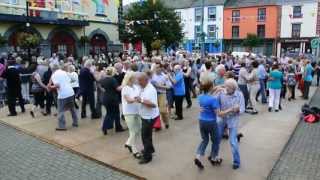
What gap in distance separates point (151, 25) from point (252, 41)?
63.6 ft

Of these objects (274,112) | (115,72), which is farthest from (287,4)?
(115,72)

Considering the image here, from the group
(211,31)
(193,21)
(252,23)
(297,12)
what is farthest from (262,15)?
(193,21)

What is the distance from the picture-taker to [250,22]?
48.3m

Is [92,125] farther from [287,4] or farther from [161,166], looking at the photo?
[287,4]

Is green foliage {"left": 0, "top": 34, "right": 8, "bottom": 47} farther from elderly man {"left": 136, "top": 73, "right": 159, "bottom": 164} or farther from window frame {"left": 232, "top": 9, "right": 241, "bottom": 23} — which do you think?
window frame {"left": 232, "top": 9, "right": 241, "bottom": 23}

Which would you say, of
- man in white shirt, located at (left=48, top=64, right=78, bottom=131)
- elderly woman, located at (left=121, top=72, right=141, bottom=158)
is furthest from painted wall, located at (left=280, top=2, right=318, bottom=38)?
elderly woman, located at (left=121, top=72, right=141, bottom=158)

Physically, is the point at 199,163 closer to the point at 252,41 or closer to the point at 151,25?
the point at 151,25

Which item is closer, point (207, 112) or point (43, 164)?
point (207, 112)

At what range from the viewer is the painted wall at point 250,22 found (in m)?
46.6

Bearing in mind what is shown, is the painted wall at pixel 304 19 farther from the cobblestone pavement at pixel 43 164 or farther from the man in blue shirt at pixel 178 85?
the cobblestone pavement at pixel 43 164

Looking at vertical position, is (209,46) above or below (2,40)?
above

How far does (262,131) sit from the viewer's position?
29.1ft

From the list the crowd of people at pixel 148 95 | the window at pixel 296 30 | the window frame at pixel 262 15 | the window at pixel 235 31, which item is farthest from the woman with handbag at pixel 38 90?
the window at pixel 235 31

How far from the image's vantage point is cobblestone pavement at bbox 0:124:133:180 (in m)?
6.19
